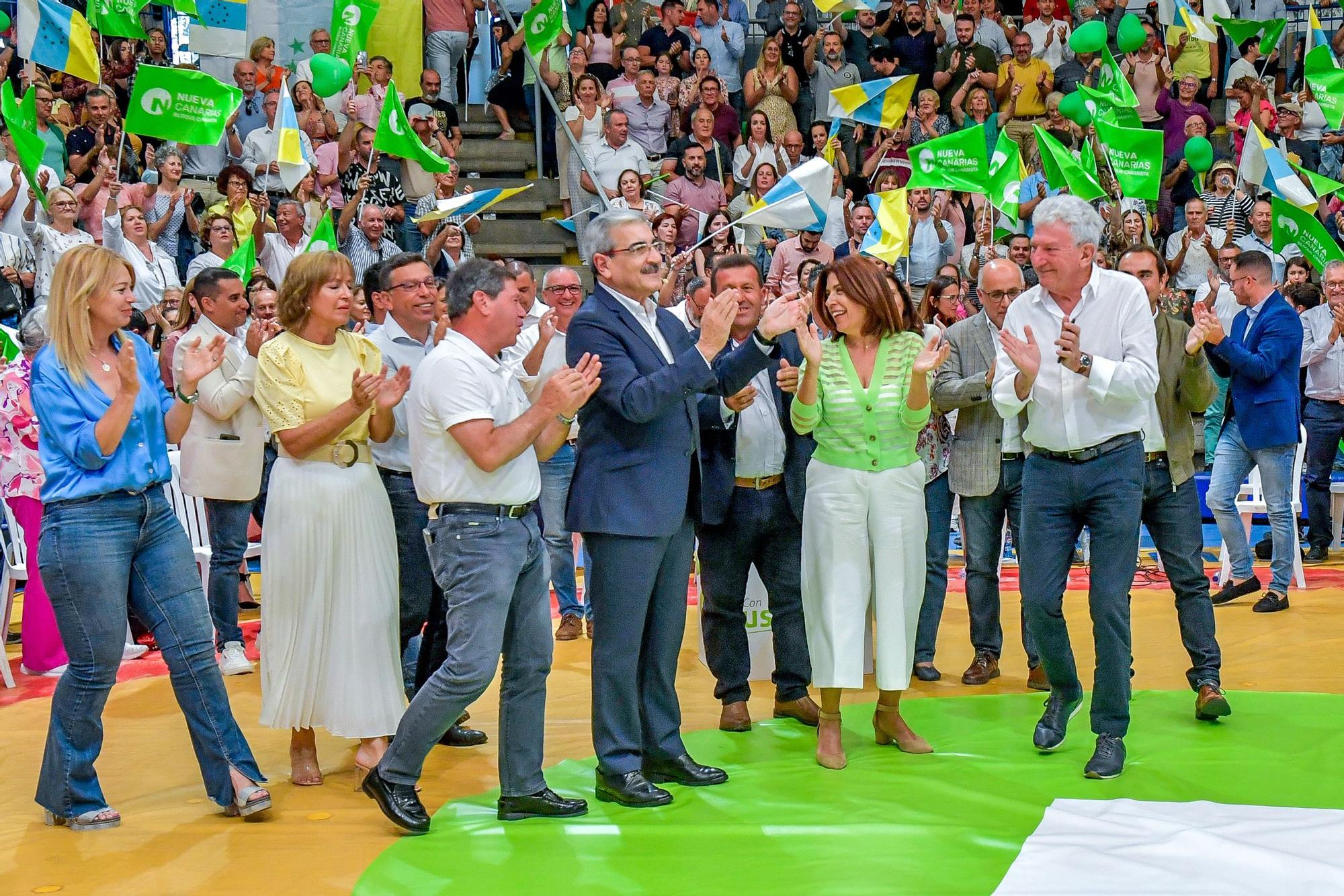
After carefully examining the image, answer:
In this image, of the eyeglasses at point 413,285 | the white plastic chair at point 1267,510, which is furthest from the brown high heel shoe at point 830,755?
the white plastic chair at point 1267,510

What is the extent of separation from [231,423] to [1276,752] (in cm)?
468

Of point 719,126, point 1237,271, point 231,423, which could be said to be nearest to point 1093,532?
point 1237,271

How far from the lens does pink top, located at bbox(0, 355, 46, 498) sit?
6.79 metres

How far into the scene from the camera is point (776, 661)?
568 centimetres

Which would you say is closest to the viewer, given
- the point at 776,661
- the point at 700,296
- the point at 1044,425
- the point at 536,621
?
the point at 536,621

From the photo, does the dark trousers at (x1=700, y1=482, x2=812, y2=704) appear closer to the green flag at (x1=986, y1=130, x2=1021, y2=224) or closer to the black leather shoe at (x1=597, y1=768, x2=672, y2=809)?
the black leather shoe at (x1=597, y1=768, x2=672, y2=809)

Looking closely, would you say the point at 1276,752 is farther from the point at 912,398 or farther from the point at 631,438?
the point at 631,438

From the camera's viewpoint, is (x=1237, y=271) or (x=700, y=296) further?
(x=1237, y=271)

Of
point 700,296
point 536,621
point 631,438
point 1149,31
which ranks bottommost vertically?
point 536,621

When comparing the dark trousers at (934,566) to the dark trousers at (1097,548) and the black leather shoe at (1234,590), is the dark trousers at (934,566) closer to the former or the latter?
the dark trousers at (1097,548)

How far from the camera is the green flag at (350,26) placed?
11875 mm

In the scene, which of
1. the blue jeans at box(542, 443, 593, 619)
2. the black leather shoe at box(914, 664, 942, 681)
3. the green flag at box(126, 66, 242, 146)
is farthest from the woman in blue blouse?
the green flag at box(126, 66, 242, 146)

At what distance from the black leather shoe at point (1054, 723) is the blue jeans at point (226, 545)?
3789 millimetres

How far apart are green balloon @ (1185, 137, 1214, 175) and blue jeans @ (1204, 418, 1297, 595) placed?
5.99 metres
